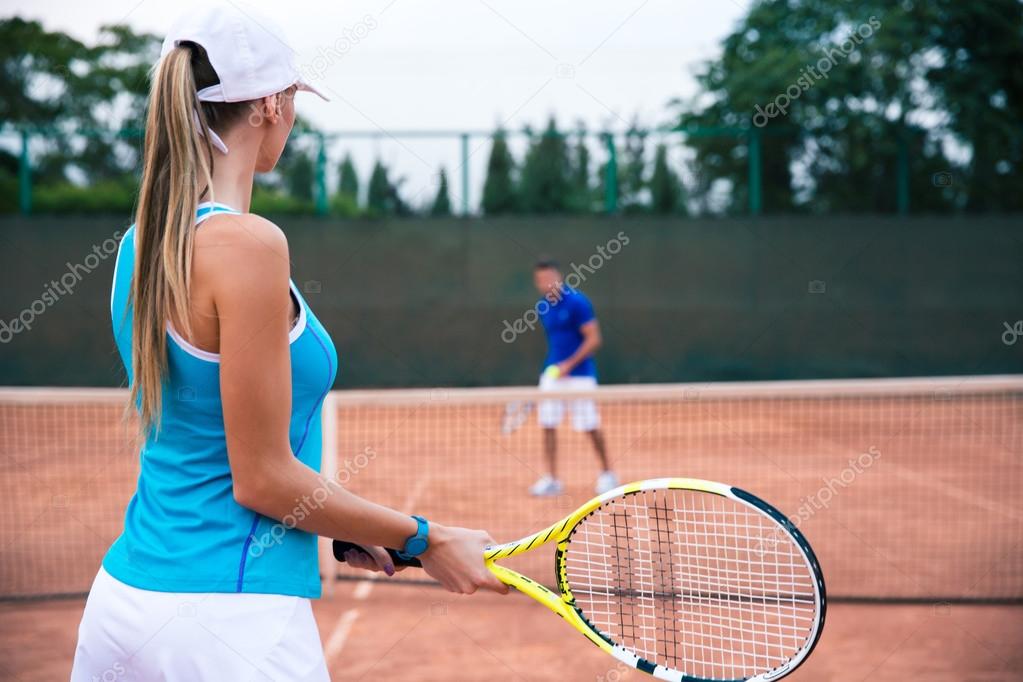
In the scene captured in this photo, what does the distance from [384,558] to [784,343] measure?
428 inches

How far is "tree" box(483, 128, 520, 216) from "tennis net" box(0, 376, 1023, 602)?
9.98 ft

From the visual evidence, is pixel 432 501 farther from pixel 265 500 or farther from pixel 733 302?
pixel 733 302

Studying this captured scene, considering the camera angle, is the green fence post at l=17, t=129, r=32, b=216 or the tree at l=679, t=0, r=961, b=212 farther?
the tree at l=679, t=0, r=961, b=212

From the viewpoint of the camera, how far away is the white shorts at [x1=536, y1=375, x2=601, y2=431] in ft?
18.4

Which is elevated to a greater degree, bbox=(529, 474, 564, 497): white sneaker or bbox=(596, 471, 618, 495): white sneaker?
bbox=(596, 471, 618, 495): white sneaker

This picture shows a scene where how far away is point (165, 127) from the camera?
1127 mm

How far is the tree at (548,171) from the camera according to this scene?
1201 cm

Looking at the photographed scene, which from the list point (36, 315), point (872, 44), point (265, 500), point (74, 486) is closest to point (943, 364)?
point (872, 44)

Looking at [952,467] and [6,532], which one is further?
[952,467]

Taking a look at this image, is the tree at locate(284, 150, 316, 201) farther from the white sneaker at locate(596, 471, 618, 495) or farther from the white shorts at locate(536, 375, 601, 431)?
the white sneaker at locate(596, 471, 618, 495)

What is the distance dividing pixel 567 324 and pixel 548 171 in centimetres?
598

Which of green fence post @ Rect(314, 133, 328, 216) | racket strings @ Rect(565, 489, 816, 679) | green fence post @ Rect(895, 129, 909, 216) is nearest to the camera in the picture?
racket strings @ Rect(565, 489, 816, 679)

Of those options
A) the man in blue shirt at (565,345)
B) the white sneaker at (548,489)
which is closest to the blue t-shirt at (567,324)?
the man in blue shirt at (565,345)

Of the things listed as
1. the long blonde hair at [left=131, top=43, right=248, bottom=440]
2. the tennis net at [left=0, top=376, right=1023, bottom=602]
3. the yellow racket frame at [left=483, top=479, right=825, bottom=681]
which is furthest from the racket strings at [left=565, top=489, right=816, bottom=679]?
the long blonde hair at [left=131, top=43, right=248, bottom=440]
